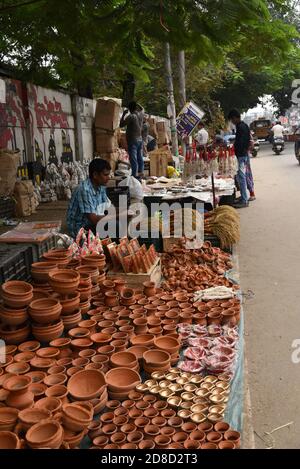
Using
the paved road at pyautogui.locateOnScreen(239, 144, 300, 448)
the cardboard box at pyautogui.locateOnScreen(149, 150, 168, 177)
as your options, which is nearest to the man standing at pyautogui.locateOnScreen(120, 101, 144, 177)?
the cardboard box at pyautogui.locateOnScreen(149, 150, 168, 177)

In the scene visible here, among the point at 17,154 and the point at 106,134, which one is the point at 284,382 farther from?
the point at 106,134

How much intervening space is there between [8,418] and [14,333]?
0.80 m

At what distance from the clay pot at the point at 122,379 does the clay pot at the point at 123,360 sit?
0.22ft

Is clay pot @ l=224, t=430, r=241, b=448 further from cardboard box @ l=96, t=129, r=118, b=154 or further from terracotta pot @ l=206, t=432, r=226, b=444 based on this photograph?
cardboard box @ l=96, t=129, r=118, b=154

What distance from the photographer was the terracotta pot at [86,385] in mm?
2411

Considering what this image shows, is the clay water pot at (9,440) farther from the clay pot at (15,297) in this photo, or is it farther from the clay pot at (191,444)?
the clay pot at (15,297)

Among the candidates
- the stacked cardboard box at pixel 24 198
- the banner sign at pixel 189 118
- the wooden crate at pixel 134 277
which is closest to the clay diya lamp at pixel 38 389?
the wooden crate at pixel 134 277

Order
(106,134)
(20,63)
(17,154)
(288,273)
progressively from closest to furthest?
(288,273) < (17,154) < (20,63) < (106,134)

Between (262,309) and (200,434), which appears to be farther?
(262,309)

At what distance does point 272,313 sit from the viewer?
4828mm

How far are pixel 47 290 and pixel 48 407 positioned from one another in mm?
1063

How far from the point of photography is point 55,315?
2926 millimetres

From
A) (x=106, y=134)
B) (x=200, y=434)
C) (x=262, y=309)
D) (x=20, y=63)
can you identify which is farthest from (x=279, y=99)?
(x=200, y=434)

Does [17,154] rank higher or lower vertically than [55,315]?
higher
